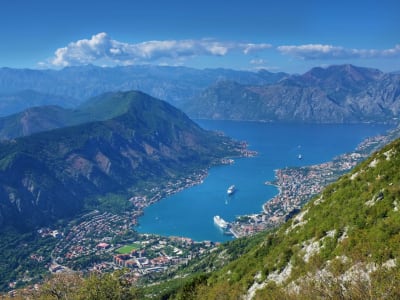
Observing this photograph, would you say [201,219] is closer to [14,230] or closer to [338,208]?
[14,230]

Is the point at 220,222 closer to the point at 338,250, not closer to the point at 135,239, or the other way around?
the point at 135,239

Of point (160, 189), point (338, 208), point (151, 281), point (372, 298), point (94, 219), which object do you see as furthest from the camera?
point (160, 189)

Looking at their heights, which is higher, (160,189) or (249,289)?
(249,289)

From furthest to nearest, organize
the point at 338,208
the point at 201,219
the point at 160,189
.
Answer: the point at 160,189 → the point at 201,219 → the point at 338,208

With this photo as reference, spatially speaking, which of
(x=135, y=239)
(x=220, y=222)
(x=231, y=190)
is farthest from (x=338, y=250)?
(x=231, y=190)

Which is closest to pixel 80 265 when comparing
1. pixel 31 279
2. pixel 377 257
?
pixel 31 279

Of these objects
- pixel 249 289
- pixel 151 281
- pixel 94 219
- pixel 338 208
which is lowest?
pixel 94 219

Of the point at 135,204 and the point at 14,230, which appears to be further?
the point at 135,204
